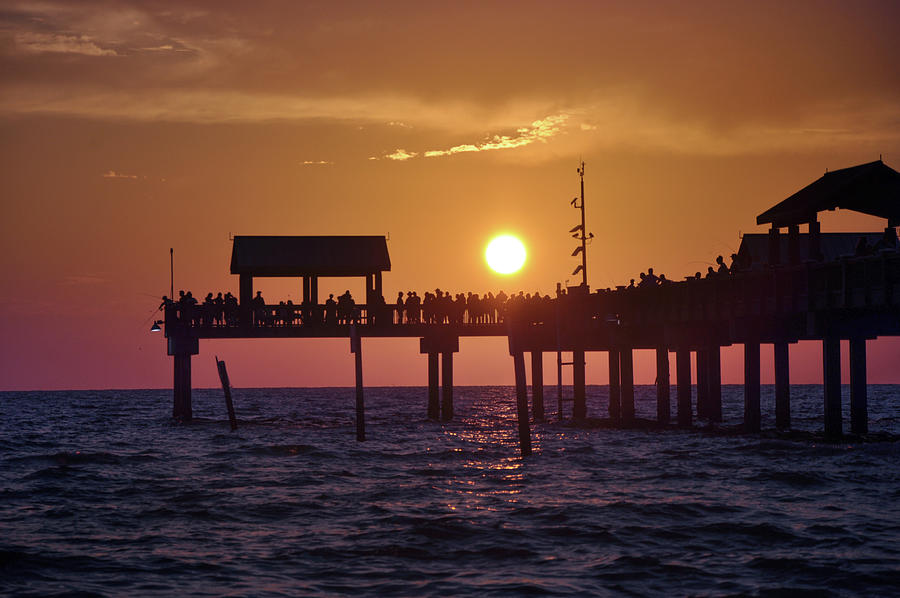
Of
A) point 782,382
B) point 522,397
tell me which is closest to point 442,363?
point 782,382

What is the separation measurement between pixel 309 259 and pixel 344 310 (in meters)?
3.73

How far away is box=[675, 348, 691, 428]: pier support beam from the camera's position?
39500 millimetres

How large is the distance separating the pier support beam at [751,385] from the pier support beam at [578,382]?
36.4 feet

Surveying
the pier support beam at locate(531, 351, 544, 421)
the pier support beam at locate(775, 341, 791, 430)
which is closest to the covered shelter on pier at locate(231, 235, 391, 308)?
the pier support beam at locate(531, 351, 544, 421)

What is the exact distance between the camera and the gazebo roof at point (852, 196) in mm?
33094

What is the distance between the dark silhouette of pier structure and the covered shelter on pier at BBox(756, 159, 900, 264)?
1.7 inches

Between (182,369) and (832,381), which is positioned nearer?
(832,381)

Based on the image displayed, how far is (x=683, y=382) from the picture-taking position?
4044 cm

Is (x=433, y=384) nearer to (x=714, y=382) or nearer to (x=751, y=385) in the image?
(x=714, y=382)

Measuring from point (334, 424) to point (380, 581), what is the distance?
38245 millimetres

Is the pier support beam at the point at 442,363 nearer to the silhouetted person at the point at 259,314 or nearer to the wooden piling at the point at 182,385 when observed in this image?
the silhouetted person at the point at 259,314

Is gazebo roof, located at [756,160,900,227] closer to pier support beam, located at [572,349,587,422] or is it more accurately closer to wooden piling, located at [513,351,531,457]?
wooden piling, located at [513,351,531,457]

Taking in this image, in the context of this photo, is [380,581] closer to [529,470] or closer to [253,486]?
[253,486]

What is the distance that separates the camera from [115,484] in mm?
29094
